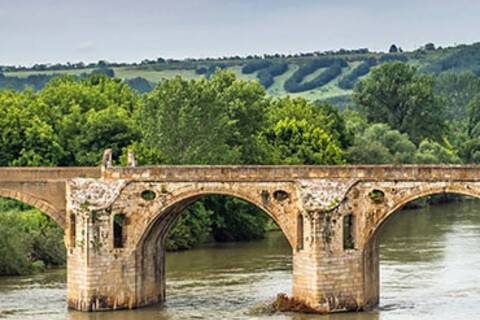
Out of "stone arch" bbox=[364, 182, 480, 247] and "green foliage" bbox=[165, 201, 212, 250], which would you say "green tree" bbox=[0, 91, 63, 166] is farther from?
"stone arch" bbox=[364, 182, 480, 247]

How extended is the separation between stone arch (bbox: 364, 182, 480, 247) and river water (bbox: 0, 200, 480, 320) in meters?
3.14

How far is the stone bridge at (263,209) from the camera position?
5400cm

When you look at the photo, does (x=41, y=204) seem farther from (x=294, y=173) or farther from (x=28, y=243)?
(x=294, y=173)

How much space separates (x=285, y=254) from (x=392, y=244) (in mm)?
6837

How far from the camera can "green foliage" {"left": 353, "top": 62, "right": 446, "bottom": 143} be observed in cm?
12612

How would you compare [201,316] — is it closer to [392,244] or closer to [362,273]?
[362,273]

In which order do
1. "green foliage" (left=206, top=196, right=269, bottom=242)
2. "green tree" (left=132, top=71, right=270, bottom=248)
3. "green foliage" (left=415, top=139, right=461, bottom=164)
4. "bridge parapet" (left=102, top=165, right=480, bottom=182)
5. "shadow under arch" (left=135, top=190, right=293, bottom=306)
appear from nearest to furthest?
1. "bridge parapet" (left=102, top=165, right=480, bottom=182)
2. "shadow under arch" (left=135, top=190, right=293, bottom=306)
3. "green tree" (left=132, top=71, right=270, bottom=248)
4. "green foliage" (left=206, top=196, right=269, bottom=242)
5. "green foliage" (left=415, top=139, right=461, bottom=164)

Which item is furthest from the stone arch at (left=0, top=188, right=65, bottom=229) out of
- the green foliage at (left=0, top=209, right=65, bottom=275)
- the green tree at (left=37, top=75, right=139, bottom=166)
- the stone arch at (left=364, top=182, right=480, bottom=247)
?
the green tree at (left=37, top=75, right=139, bottom=166)

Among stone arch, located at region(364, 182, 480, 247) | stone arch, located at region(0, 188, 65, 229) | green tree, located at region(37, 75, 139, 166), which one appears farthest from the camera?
green tree, located at region(37, 75, 139, 166)

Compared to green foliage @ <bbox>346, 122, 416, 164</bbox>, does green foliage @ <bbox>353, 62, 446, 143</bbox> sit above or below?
above

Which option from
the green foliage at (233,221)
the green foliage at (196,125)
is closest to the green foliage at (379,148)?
the green foliage at (196,125)

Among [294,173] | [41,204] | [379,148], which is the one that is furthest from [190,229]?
[379,148]

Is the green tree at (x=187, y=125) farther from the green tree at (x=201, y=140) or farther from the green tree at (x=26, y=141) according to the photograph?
the green tree at (x=26, y=141)

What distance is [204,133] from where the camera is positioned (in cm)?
7831
